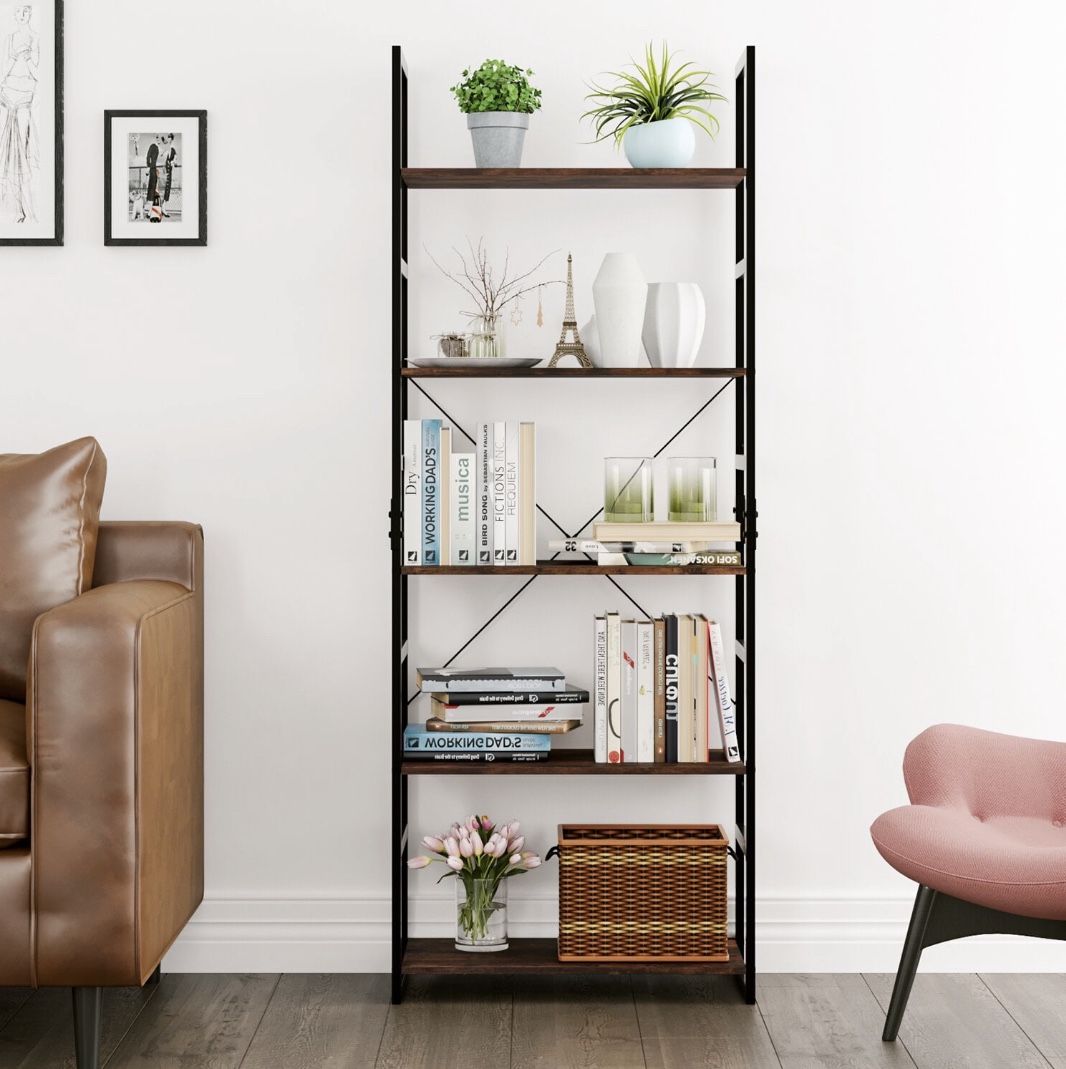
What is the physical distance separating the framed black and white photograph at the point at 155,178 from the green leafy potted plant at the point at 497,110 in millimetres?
593

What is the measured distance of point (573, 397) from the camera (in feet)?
8.57

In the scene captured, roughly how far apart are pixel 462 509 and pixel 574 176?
2.23 ft

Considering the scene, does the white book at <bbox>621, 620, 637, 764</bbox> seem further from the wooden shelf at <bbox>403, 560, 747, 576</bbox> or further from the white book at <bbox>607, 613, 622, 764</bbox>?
the wooden shelf at <bbox>403, 560, 747, 576</bbox>

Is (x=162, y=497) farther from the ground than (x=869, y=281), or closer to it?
closer to it

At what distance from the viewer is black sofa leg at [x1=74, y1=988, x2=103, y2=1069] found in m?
1.97

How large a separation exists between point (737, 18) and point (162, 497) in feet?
5.19

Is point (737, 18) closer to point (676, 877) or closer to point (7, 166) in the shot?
point (7, 166)

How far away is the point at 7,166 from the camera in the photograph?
2594 mm

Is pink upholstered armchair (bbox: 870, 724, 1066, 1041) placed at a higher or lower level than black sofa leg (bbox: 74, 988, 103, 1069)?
higher

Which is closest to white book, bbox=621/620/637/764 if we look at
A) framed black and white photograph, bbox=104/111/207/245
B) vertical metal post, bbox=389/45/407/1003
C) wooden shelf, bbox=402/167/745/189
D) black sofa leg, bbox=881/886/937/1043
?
vertical metal post, bbox=389/45/407/1003

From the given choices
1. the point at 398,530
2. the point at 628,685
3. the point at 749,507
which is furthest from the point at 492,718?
the point at 749,507

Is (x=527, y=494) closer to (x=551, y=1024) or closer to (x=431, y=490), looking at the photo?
(x=431, y=490)

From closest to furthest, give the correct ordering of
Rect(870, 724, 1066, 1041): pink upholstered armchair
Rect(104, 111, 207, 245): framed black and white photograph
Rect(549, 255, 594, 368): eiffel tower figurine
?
Rect(870, 724, 1066, 1041): pink upholstered armchair < Rect(549, 255, 594, 368): eiffel tower figurine < Rect(104, 111, 207, 245): framed black and white photograph

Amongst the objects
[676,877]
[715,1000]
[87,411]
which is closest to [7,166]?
[87,411]
